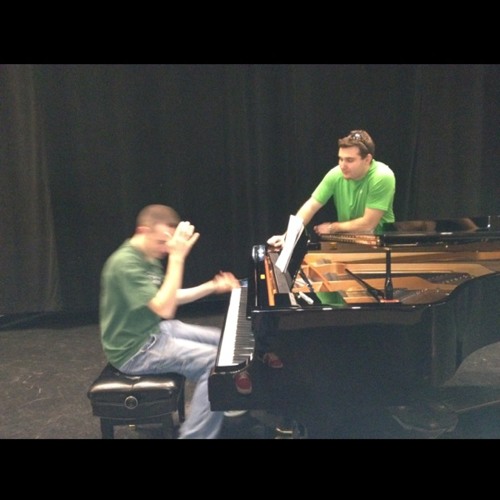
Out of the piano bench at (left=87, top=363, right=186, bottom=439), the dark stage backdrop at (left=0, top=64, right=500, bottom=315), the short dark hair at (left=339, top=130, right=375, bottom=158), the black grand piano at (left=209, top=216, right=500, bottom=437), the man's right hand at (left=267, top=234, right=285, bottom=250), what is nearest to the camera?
the black grand piano at (left=209, top=216, right=500, bottom=437)

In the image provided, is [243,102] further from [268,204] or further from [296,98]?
[268,204]

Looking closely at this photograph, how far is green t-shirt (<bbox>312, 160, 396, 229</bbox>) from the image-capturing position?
123 inches

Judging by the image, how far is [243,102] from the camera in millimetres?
4426

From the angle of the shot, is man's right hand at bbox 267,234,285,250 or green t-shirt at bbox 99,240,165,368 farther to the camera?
man's right hand at bbox 267,234,285,250

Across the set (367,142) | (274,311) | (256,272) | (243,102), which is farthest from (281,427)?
(243,102)

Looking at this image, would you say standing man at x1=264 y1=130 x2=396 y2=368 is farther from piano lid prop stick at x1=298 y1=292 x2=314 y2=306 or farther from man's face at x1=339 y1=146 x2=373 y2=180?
piano lid prop stick at x1=298 y1=292 x2=314 y2=306

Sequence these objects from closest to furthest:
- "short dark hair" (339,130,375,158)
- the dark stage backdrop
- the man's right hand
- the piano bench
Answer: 1. the piano bench
2. the man's right hand
3. "short dark hair" (339,130,375,158)
4. the dark stage backdrop

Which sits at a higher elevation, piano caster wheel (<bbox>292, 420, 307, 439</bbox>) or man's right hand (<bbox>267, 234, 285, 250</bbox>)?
man's right hand (<bbox>267, 234, 285, 250</bbox>)

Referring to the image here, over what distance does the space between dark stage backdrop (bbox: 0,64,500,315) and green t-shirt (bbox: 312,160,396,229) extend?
1.27 meters

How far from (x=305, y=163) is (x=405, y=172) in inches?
36.0

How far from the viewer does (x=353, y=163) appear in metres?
3.10

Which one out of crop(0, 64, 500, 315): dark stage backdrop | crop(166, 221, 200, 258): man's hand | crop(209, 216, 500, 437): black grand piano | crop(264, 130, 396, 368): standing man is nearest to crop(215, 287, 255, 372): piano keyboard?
crop(209, 216, 500, 437): black grand piano

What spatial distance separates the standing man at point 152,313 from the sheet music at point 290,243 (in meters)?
0.33

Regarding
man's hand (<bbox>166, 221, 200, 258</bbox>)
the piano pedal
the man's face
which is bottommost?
the piano pedal
